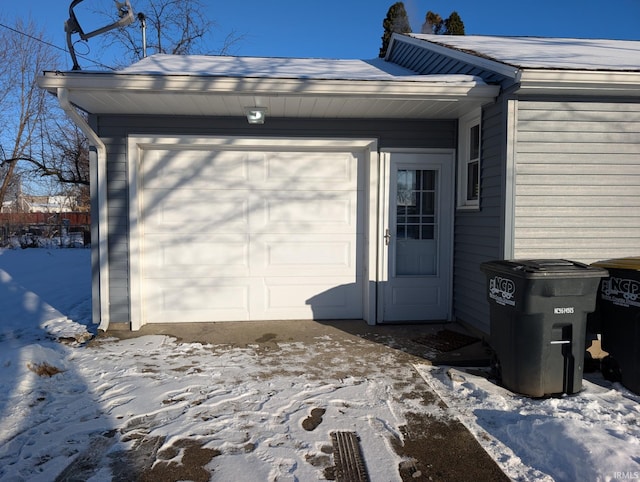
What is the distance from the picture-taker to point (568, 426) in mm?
2730

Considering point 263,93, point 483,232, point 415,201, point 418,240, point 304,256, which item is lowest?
point 304,256

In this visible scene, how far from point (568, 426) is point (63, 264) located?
12.1 meters

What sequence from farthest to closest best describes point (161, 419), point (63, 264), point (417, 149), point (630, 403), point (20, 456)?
point (63, 264) < point (417, 149) < point (630, 403) < point (161, 419) < point (20, 456)

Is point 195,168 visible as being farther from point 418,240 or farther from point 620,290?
point 620,290

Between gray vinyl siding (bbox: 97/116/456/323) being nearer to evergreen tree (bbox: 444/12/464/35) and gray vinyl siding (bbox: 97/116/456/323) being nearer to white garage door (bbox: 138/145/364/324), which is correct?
white garage door (bbox: 138/145/364/324)

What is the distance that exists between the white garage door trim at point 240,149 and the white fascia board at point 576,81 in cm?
188

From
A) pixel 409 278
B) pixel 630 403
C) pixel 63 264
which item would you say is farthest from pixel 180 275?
pixel 63 264

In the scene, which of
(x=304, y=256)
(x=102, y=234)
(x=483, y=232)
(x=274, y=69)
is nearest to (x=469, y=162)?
(x=483, y=232)

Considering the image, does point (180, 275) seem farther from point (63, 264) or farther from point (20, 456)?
point (63, 264)

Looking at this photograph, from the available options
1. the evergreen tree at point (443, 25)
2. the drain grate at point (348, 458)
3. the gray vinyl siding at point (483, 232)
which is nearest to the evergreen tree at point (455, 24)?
the evergreen tree at point (443, 25)

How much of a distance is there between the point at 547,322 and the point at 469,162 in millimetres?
2454

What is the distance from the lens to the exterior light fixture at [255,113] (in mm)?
4793

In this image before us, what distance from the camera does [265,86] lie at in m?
4.34

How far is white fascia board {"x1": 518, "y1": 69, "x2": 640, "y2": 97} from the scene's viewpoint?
13.1 feet
